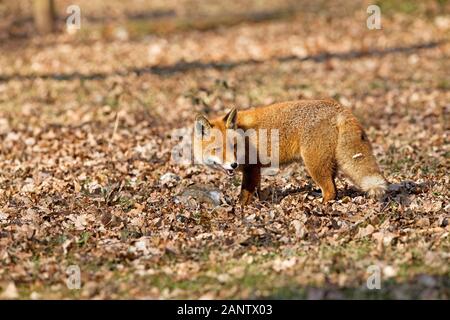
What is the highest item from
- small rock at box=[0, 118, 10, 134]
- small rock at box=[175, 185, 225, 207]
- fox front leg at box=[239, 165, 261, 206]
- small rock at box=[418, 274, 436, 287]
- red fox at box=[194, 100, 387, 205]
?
small rock at box=[0, 118, 10, 134]

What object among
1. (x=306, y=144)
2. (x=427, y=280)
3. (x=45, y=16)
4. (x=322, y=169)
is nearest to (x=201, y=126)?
(x=306, y=144)

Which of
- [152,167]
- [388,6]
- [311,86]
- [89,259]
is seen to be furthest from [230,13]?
[89,259]

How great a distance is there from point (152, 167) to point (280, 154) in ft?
9.64

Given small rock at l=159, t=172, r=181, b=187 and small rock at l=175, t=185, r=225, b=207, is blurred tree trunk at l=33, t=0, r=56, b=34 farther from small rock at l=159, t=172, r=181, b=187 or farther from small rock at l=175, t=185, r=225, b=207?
small rock at l=175, t=185, r=225, b=207

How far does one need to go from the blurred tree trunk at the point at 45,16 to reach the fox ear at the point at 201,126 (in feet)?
57.2

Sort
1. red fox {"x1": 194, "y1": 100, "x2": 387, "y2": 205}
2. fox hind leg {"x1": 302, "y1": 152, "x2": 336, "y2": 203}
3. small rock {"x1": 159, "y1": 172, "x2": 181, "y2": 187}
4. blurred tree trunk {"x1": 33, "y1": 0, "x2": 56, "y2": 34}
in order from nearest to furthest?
red fox {"x1": 194, "y1": 100, "x2": 387, "y2": 205} < fox hind leg {"x1": 302, "y1": 152, "x2": 336, "y2": 203} < small rock {"x1": 159, "y1": 172, "x2": 181, "y2": 187} < blurred tree trunk {"x1": 33, "y1": 0, "x2": 56, "y2": 34}

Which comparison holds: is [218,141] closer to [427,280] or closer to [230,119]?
[230,119]

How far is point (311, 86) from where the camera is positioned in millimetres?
17719

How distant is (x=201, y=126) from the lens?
9.09 metres

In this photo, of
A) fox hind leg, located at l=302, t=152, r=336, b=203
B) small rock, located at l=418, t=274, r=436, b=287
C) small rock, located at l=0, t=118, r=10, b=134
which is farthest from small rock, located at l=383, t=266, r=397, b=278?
small rock, located at l=0, t=118, r=10, b=134

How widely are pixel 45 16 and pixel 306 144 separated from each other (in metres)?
18.3

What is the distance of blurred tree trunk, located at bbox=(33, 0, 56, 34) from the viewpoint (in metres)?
25.0

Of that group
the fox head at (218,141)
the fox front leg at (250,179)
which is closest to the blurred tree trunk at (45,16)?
the fox head at (218,141)
